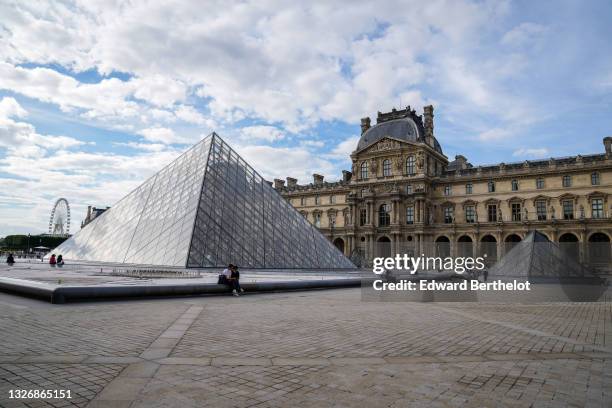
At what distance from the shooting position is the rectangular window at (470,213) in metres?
51.4

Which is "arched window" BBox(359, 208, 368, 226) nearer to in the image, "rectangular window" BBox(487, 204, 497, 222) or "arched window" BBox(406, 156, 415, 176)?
"arched window" BBox(406, 156, 415, 176)

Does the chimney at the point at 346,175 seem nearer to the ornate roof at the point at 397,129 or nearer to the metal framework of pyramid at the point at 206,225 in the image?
the ornate roof at the point at 397,129

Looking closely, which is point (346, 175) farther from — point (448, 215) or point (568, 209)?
point (568, 209)

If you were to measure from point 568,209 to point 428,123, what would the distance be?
19478 millimetres

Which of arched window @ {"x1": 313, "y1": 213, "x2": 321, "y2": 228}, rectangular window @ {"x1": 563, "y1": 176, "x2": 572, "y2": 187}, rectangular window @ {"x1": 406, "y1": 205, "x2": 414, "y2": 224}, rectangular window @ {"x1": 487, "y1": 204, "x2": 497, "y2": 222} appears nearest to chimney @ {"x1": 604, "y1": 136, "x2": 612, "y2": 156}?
rectangular window @ {"x1": 563, "y1": 176, "x2": 572, "y2": 187}

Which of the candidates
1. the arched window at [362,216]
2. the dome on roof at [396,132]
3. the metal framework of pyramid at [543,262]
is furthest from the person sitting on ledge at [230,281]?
the arched window at [362,216]

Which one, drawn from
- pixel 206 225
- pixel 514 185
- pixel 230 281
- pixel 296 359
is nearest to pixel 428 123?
pixel 514 185

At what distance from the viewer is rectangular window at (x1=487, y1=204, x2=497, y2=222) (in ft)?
164

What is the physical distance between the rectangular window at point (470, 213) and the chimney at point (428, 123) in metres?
9.67

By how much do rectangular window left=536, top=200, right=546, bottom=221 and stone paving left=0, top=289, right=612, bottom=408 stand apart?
42.4 m

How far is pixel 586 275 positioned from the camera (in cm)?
2153

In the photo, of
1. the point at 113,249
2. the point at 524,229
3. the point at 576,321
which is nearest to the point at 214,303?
the point at 576,321

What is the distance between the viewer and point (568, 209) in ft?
149

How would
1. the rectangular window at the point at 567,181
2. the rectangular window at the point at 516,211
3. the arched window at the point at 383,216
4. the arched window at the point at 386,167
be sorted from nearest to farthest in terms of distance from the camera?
the rectangular window at the point at 567,181
the rectangular window at the point at 516,211
the arched window at the point at 383,216
the arched window at the point at 386,167
